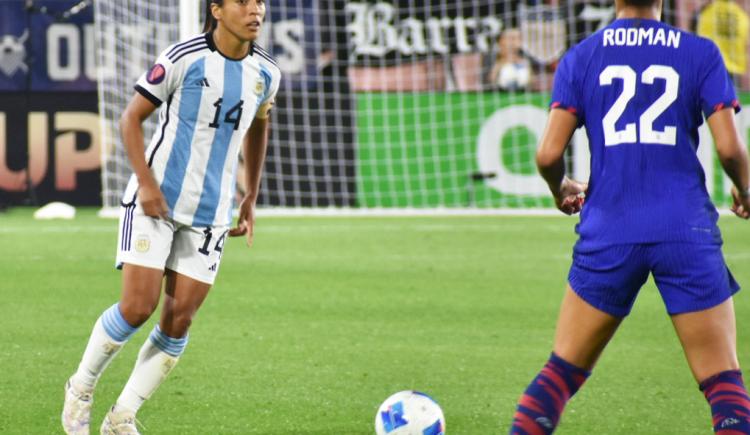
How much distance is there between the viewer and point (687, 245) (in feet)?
12.7

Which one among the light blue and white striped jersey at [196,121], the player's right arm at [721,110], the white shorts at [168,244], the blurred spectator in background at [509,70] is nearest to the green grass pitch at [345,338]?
the white shorts at [168,244]

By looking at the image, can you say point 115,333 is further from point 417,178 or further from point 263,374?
point 417,178

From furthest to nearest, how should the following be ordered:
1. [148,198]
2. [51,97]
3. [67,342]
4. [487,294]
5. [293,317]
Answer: [51,97] < [487,294] < [293,317] < [67,342] < [148,198]

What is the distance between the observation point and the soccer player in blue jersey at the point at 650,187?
3.88 metres

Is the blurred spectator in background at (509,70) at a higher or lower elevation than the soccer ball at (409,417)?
higher

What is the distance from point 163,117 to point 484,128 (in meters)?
11.3

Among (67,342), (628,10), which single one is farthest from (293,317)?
(628,10)

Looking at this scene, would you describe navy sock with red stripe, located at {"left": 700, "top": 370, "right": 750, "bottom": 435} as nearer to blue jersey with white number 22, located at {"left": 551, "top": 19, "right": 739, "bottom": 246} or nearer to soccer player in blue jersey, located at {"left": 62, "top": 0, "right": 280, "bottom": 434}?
blue jersey with white number 22, located at {"left": 551, "top": 19, "right": 739, "bottom": 246}

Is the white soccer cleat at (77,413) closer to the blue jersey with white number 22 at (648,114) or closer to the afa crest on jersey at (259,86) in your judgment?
the afa crest on jersey at (259,86)

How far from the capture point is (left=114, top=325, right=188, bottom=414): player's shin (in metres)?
Answer: 5.06

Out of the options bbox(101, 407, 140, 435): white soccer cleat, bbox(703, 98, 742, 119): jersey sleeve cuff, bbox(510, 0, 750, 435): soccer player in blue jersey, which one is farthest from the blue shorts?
bbox(101, 407, 140, 435): white soccer cleat

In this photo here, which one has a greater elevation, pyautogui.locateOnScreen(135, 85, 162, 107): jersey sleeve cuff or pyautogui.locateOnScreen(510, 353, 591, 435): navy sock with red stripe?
pyautogui.locateOnScreen(135, 85, 162, 107): jersey sleeve cuff

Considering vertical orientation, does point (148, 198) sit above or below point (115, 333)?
above

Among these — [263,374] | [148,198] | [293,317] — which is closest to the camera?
[148,198]
